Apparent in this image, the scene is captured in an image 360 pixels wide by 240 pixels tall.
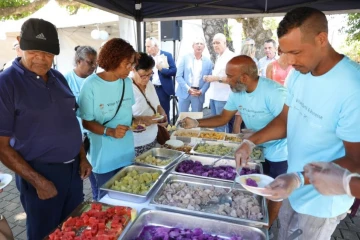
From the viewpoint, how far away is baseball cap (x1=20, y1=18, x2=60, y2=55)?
1.53 m

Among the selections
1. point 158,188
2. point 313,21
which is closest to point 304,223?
point 158,188

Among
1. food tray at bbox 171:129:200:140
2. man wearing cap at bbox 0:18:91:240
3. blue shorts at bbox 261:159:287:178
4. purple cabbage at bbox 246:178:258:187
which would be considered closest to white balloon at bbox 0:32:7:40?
food tray at bbox 171:129:200:140

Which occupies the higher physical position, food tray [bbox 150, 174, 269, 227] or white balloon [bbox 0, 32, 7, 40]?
white balloon [bbox 0, 32, 7, 40]

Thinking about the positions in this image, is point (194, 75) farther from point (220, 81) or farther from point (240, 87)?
point (240, 87)

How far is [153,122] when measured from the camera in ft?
8.50

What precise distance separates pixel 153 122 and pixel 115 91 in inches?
22.4

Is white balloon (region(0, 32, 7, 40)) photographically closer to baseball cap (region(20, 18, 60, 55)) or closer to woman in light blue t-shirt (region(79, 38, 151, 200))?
woman in light blue t-shirt (region(79, 38, 151, 200))

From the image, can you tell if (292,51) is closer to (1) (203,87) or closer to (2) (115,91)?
(2) (115,91)

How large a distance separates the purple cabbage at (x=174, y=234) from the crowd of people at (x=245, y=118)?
453 millimetres

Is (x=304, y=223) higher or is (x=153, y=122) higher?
(x=153, y=122)

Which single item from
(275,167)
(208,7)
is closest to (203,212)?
(275,167)

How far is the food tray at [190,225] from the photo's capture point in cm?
144

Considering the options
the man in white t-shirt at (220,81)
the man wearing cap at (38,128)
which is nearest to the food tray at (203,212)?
the man wearing cap at (38,128)

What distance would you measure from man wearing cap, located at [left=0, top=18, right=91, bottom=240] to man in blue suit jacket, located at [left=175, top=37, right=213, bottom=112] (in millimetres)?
3570
